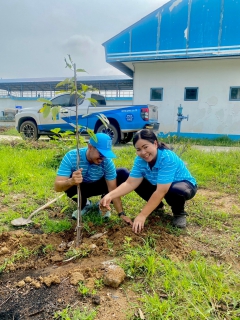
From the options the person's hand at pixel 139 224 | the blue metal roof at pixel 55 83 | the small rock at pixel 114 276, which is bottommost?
the small rock at pixel 114 276

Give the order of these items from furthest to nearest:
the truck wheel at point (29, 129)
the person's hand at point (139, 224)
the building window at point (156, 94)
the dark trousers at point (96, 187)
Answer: the building window at point (156, 94) → the truck wheel at point (29, 129) → the dark trousers at point (96, 187) → the person's hand at point (139, 224)

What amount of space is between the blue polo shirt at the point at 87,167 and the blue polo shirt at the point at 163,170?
27 centimetres

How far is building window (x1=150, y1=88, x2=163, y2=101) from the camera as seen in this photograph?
11.0 m

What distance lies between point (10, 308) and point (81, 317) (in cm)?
46

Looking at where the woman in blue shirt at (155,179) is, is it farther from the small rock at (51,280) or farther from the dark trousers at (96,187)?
the small rock at (51,280)

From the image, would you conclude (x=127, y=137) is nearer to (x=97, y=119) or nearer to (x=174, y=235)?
(x=97, y=119)

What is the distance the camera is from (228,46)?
30.8 feet

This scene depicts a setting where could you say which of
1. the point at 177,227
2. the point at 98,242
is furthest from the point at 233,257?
the point at 98,242

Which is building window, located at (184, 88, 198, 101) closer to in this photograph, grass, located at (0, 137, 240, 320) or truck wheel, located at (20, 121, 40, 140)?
grass, located at (0, 137, 240, 320)

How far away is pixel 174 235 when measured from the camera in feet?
8.04

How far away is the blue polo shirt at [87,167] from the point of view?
8.12 ft

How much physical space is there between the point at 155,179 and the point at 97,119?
216 inches

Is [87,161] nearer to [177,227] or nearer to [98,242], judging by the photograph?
[98,242]

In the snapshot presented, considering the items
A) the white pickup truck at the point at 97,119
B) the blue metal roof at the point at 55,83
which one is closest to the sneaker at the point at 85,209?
the white pickup truck at the point at 97,119
